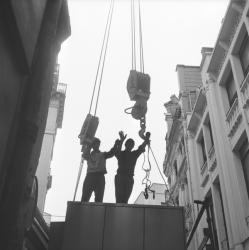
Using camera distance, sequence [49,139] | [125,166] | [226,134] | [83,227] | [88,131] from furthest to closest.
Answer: [49,139] → [226,134] → [88,131] → [125,166] → [83,227]

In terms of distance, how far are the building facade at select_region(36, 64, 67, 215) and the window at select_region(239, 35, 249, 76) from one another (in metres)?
15.1

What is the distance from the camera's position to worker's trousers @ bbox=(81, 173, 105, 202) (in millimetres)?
7898

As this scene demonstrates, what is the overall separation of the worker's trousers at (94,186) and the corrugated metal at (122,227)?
77cm

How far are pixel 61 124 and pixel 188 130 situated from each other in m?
17.9

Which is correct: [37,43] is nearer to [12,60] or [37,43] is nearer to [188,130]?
[12,60]

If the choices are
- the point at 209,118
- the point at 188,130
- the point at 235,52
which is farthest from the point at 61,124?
the point at 235,52

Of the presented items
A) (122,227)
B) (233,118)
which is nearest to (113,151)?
(122,227)

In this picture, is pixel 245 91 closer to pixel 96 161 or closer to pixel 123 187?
pixel 123 187

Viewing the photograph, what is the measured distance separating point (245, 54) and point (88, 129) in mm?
7503

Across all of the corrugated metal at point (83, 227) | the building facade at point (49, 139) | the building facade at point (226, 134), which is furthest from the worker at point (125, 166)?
the building facade at point (49, 139)

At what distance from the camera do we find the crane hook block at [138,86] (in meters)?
8.92

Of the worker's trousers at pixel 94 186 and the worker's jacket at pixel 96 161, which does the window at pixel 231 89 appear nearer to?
the worker's jacket at pixel 96 161

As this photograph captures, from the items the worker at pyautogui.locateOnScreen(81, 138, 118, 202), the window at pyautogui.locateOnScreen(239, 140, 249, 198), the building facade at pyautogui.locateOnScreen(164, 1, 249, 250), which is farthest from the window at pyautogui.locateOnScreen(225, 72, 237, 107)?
the worker at pyautogui.locateOnScreen(81, 138, 118, 202)

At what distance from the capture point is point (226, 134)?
47.1ft
